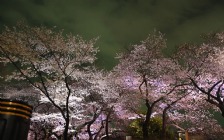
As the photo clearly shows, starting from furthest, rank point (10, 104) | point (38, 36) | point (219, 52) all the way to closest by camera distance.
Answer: point (219, 52)
point (38, 36)
point (10, 104)

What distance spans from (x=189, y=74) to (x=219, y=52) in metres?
2.83

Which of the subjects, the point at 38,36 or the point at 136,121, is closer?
the point at 38,36

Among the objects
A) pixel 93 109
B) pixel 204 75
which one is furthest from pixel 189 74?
pixel 93 109

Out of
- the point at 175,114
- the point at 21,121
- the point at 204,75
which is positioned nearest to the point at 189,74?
the point at 204,75

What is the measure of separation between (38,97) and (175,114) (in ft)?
46.7

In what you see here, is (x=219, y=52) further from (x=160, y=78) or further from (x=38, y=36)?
(x=38, y=36)

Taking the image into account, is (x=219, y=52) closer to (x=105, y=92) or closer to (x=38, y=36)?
(x=105, y=92)

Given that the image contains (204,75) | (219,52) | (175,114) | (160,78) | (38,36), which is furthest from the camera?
(175,114)

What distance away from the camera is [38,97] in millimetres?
28422

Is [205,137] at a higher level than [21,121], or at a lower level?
higher

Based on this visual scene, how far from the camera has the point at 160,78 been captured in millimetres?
24984

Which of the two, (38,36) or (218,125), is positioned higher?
(38,36)

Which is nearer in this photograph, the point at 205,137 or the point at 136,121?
the point at 205,137

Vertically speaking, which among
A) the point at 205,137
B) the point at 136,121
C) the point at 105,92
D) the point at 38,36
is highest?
the point at 38,36
